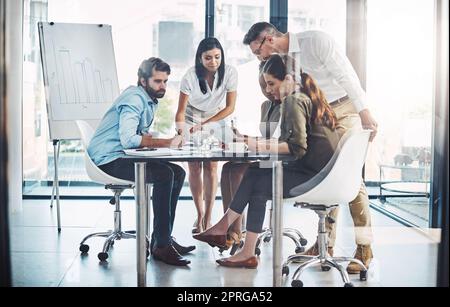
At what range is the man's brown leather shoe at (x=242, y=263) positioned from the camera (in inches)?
129

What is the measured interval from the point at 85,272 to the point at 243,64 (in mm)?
1357

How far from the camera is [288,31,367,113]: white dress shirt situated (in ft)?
11.0

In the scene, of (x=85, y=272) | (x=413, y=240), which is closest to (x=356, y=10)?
(x=413, y=240)

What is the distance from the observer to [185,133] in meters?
3.34

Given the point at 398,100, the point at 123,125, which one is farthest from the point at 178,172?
the point at 398,100

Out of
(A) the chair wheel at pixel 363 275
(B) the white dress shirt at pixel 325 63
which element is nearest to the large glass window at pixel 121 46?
(B) the white dress shirt at pixel 325 63

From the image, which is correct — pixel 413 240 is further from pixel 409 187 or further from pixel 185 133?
pixel 185 133

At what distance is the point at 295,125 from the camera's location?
3303mm

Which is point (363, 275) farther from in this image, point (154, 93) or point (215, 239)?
point (154, 93)

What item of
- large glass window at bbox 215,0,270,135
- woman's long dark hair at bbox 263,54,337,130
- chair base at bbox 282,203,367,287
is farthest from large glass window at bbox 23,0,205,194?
chair base at bbox 282,203,367,287

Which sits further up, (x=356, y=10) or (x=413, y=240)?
(x=356, y=10)

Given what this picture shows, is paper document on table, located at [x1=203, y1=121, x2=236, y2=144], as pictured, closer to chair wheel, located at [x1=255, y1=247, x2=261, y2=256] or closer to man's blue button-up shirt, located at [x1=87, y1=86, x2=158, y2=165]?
man's blue button-up shirt, located at [x1=87, y1=86, x2=158, y2=165]

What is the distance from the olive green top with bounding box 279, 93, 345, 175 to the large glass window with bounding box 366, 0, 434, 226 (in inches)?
10.0

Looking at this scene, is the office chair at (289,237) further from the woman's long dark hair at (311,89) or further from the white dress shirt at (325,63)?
the white dress shirt at (325,63)
